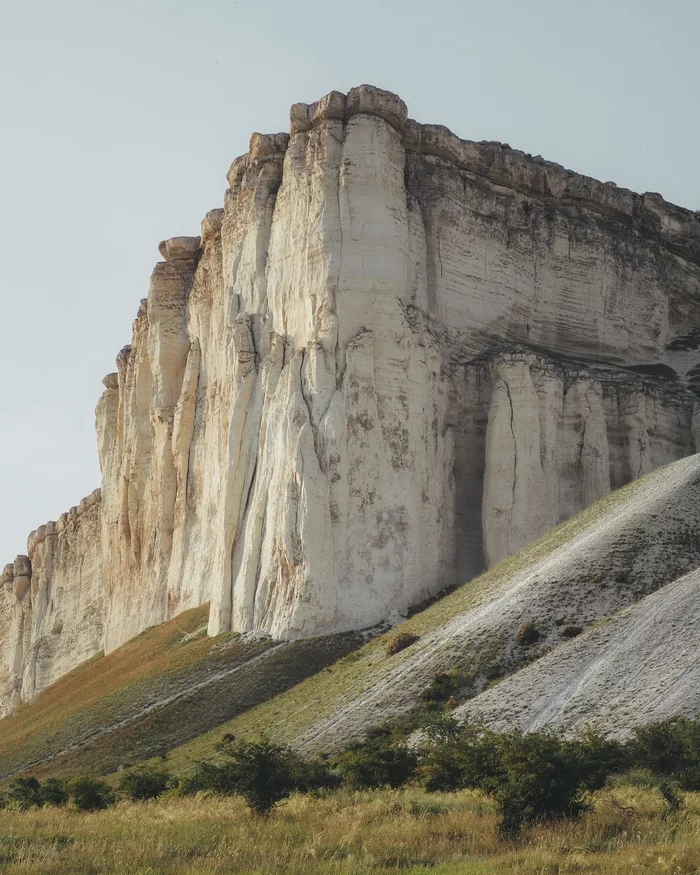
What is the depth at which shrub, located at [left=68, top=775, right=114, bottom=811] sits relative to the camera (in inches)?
1271

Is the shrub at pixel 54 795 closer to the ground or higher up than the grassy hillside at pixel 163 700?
closer to the ground

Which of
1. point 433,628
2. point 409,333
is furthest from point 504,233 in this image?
point 433,628

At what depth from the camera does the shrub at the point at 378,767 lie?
106 ft

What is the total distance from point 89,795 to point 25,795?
5454 mm

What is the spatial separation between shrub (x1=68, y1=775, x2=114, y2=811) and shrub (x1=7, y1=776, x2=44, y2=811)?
1266 millimetres

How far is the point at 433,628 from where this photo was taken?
47.2m

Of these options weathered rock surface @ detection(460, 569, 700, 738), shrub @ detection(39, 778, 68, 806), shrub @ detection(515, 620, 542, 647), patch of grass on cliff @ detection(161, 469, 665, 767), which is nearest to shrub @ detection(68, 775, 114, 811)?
shrub @ detection(39, 778, 68, 806)

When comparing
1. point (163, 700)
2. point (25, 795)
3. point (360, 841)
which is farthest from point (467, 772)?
point (163, 700)

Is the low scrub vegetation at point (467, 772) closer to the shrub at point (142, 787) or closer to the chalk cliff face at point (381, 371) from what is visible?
the shrub at point (142, 787)

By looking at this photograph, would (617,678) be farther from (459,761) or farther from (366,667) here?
(366,667)

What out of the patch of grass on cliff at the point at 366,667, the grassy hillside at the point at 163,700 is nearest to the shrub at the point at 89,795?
the patch of grass on cliff at the point at 366,667

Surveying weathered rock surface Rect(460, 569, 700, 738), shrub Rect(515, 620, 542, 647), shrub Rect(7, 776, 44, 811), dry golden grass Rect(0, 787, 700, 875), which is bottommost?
dry golden grass Rect(0, 787, 700, 875)

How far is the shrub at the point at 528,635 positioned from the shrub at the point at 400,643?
17.6 feet

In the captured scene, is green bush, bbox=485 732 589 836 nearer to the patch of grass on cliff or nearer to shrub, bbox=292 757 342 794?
shrub, bbox=292 757 342 794
